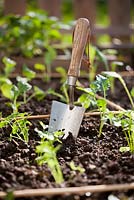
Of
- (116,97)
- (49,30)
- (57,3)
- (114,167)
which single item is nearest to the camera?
(114,167)

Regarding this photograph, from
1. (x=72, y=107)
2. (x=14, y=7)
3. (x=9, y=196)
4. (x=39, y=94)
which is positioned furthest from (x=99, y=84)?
(x=14, y=7)

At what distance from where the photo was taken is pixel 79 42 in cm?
162

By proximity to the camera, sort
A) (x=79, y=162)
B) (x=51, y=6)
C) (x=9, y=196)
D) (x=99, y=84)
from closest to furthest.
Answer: (x=9, y=196), (x=79, y=162), (x=99, y=84), (x=51, y=6)

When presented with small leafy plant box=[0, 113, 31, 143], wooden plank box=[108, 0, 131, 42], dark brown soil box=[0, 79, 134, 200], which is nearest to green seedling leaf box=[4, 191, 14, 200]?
dark brown soil box=[0, 79, 134, 200]

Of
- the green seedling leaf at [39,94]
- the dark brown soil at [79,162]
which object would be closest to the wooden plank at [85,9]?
the green seedling leaf at [39,94]

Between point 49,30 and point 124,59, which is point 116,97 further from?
point 124,59

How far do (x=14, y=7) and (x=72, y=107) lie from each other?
2013 millimetres

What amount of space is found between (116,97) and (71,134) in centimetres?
81

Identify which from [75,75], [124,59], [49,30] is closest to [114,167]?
[75,75]

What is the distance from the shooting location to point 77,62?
5.39 ft

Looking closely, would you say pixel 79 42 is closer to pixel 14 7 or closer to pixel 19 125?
pixel 19 125

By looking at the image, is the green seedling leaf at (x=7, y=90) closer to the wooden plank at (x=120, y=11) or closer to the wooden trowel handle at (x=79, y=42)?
the wooden trowel handle at (x=79, y=42)

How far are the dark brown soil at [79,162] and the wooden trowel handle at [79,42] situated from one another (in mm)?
215

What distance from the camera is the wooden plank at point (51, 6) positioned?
3.67 metres
